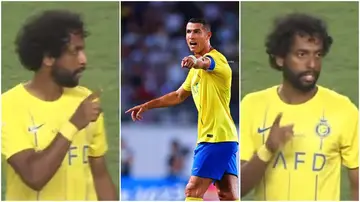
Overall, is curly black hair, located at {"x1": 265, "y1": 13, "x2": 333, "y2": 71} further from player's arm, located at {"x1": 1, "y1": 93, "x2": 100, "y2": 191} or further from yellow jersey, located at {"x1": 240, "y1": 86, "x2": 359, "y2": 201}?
player's arm, located at {"x1": 1, "y1": 93, "x2": 100, "y2": 191}

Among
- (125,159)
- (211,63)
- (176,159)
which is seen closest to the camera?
(211,63)

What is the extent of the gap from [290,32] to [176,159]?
4.40 feet

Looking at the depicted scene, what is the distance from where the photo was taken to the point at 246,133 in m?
7.39

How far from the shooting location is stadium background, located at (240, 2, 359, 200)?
7.35 meters

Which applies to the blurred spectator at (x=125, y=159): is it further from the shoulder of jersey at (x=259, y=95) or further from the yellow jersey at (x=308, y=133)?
the shoulder of jersey at (x=259, y=95)

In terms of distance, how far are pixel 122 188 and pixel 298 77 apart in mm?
1605

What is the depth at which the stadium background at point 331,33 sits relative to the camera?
7.35 metres

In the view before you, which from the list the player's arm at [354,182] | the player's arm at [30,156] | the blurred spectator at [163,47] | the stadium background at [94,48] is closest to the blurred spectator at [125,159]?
the stadium background at [94,48]

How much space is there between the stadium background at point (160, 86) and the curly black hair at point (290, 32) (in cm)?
28

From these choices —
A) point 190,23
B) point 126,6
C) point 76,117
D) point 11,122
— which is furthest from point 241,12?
point 11,122

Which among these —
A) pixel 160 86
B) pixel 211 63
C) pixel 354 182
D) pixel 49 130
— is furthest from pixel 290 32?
pixel 49 130

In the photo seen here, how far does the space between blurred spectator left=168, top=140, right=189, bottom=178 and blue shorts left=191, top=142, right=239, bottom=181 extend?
0.30m

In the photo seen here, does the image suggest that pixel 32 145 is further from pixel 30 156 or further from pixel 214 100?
pixel 214 100

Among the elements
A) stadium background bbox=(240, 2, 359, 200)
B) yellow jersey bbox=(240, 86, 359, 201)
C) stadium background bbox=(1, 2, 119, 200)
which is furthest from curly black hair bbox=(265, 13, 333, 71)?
stadium background bbox=(1, 2, 119, 200)
